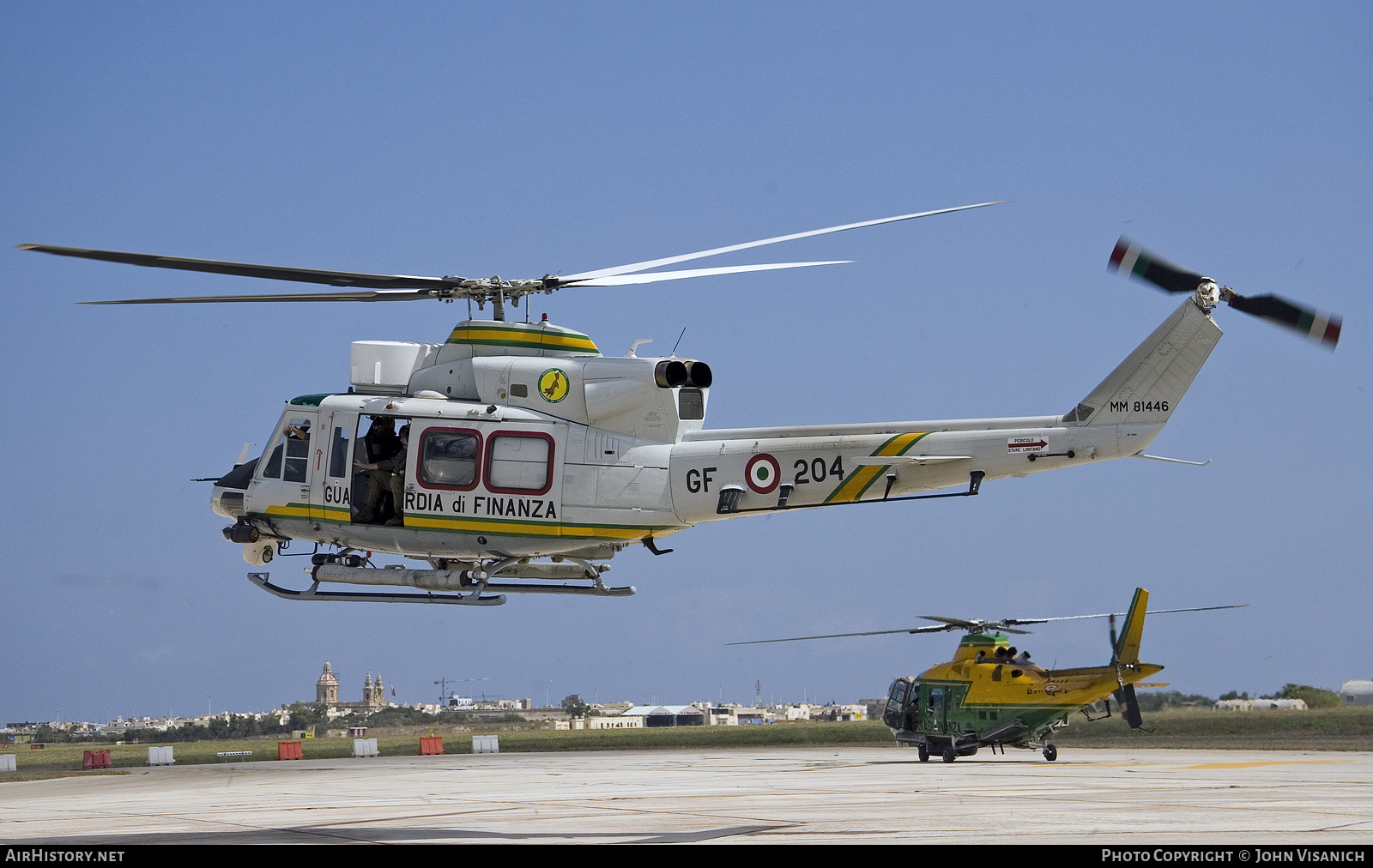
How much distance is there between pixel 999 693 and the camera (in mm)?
28359

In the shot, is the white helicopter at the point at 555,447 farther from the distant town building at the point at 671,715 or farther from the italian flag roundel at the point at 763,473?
the distant town building at the point at 671,715

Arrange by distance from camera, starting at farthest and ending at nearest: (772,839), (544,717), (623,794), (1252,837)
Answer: (544,717), (623,794), (772,839), (1252,837)

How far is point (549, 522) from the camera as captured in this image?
47.6 feet

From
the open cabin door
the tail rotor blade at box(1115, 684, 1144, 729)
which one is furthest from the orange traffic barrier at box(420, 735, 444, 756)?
the open cabin door

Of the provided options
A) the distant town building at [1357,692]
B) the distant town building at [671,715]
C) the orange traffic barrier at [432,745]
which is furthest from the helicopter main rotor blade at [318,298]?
the distant town building at [671,715]

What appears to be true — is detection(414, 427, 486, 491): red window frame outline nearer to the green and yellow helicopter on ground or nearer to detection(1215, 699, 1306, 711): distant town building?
the green and yellow helicopter on ground

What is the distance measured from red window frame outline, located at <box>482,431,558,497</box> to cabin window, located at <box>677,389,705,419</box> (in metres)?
1.54

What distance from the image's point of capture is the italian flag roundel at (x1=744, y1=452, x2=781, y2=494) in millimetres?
14289

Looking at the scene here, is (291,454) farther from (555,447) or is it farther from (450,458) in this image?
(555,447)

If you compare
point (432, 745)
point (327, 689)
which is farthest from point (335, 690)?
point (432, 745)

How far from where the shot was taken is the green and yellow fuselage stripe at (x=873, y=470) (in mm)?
14055

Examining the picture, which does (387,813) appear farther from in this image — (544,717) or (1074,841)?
(544,717)

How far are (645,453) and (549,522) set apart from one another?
4.47ft
